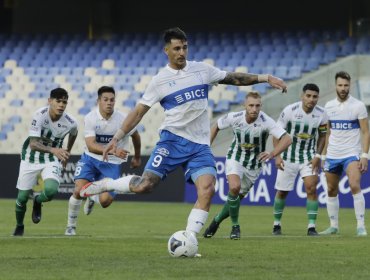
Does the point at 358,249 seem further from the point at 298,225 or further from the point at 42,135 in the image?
the point at 298,225

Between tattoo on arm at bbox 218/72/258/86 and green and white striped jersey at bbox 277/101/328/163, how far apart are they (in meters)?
4.45

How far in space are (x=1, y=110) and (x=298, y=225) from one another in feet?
53.4

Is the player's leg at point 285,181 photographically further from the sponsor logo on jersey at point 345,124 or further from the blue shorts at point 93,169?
the blue shorts at point 93,169

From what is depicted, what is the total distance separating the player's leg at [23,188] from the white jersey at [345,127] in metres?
4.45

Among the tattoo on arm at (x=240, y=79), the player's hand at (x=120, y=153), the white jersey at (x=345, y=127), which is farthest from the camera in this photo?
the white jersey at (x=345, y=127)

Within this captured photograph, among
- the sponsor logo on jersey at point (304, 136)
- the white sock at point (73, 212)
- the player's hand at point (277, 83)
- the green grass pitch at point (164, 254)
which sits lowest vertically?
the green grass pitch at point (164, 254)

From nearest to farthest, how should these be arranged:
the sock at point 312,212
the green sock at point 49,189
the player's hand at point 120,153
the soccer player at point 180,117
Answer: the player's hand at point 120,153, the soccer player at point 180,117, the green sock at point 49,189, the sock at point 312,212

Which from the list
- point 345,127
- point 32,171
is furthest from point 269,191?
point 32,171

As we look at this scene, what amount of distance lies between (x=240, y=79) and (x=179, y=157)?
1.07 meters

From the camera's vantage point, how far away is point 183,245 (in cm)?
1060

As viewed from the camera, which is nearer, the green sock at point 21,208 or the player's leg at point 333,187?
the green sock at point 21,208

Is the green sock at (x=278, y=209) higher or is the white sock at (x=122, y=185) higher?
the white sock at (x=122, y=185)

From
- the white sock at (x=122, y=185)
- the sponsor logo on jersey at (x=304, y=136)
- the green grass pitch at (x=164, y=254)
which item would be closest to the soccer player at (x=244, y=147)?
the green grass pitch at (x=164, y=254)

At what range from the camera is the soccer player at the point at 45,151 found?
567 inches
